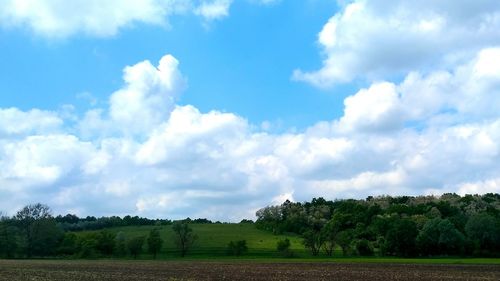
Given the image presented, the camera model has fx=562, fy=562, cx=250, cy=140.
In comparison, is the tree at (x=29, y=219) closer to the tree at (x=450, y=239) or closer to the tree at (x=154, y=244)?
the tree at (x=154, y=244)

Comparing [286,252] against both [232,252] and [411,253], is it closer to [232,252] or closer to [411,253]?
[232,252]

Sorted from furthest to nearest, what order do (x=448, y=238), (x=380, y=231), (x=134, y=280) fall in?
(x=380, y=231), (x=448, y=238), (x=134, y=280)

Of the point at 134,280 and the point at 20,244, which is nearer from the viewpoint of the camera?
the point at 134,280

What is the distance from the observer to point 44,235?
16175 cm

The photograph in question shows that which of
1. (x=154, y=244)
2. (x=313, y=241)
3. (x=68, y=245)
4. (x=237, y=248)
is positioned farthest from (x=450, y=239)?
(x=68, y=245)

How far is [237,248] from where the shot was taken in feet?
513

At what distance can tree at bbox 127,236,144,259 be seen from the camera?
157375 millimetres

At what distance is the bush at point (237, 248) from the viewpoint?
15650cm

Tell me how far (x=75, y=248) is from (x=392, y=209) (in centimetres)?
9807

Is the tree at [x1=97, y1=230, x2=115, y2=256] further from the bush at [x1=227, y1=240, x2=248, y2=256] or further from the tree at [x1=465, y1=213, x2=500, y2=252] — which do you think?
the tree at [x1=465, y1=213, x2=500, y2=252]

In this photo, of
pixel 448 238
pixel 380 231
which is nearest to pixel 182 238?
pixel 380 231

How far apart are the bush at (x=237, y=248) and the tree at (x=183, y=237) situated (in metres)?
13.9

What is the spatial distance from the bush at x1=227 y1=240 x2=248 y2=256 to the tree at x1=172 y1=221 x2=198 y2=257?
13.9 metres

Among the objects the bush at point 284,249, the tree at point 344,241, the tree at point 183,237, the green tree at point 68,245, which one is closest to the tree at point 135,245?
the tree at point 183,237
